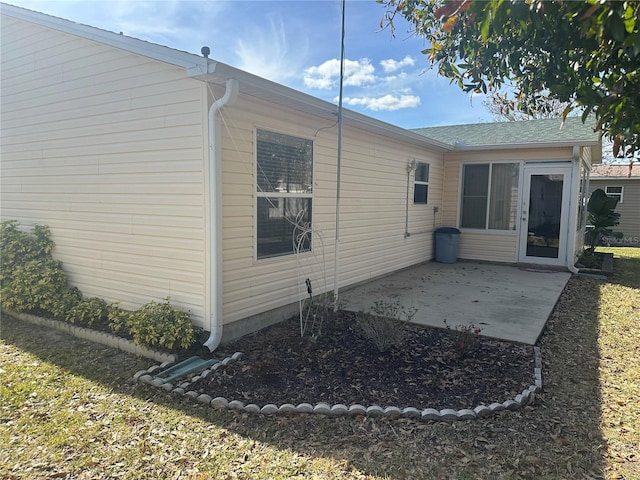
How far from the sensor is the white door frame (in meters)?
9.18

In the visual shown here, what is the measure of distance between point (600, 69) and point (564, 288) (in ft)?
19.2

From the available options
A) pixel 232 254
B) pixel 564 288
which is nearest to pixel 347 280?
pixel 232 254

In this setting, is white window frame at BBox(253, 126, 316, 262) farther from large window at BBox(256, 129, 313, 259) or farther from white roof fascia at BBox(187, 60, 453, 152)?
white roof fascia at BBox(187, 60, 453, 152)

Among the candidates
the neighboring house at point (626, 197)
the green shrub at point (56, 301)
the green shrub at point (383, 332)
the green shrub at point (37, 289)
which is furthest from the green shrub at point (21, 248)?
the neighboring house at point (626, 197)

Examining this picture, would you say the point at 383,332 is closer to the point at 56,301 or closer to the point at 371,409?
the point at 371,409

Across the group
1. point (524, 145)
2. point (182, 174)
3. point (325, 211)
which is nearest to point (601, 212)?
point (524, 145)

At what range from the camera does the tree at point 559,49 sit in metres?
1.93

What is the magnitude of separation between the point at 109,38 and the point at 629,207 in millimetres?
20965

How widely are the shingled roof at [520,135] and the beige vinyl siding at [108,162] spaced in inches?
290

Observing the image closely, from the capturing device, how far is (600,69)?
A: 2611 millimetres

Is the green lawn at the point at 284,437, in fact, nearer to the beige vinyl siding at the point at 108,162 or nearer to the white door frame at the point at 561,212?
the beige vinyl siding at the point at 108,162

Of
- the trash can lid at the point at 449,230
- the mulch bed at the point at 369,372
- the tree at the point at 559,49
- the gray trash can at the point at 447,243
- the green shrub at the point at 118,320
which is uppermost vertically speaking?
the tree at the point at 559,49

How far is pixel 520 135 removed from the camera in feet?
32.8

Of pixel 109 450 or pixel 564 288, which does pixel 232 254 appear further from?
pixel 564 288
